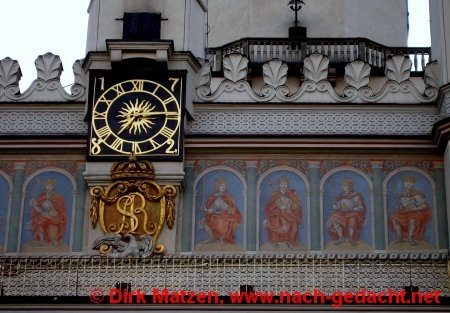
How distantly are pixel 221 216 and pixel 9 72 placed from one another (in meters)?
2.50

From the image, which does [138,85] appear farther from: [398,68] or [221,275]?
[398,68]

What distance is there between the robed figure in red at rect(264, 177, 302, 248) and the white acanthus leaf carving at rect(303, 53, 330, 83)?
1073 millimetres

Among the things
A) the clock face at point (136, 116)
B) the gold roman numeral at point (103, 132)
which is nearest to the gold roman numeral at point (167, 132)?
the clock face at point (136, 116)

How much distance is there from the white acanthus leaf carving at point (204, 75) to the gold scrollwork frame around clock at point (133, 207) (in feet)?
3.97

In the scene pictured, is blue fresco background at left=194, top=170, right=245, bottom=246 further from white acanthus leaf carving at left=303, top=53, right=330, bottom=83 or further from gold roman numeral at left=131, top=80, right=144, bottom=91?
white acanthus leaf carving at left=303, top=53, right=330, bottom=83

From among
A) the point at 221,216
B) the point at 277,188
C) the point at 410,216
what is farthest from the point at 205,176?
the point at 410,216

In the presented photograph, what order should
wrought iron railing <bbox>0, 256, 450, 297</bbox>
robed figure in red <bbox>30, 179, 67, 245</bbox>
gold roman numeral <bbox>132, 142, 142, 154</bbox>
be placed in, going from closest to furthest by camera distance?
wrought iron railing <bbox>0, 256, 450, 297</bbox>
robed figure in red <bbox>30, 179, 67, 245</bbox>
gold roman numeral <bbox>132, 142, 142, 154</bbox>

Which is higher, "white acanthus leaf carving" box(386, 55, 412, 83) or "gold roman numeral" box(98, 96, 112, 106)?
"white acanthus leaf carving" box(386, 55, 412, 83)

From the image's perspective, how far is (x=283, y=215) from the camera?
39.5ft

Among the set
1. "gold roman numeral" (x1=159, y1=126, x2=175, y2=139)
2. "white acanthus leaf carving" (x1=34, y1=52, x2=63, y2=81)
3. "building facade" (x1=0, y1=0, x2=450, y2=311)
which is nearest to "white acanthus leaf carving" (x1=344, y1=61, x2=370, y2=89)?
"building facade" (x1=0, y1=0, x2=450, y2=311)

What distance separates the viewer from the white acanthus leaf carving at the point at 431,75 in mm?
12516

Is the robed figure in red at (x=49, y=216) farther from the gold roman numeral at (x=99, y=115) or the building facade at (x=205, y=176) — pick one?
the gold roman numeral at (x=99, y=115)

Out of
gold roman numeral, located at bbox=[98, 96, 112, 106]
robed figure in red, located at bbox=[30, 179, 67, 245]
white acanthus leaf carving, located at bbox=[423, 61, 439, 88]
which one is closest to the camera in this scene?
robed figure in red, located at bbox=[30, 179, 67, 245]

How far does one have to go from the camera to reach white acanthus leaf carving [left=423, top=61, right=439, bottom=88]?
1252cm
